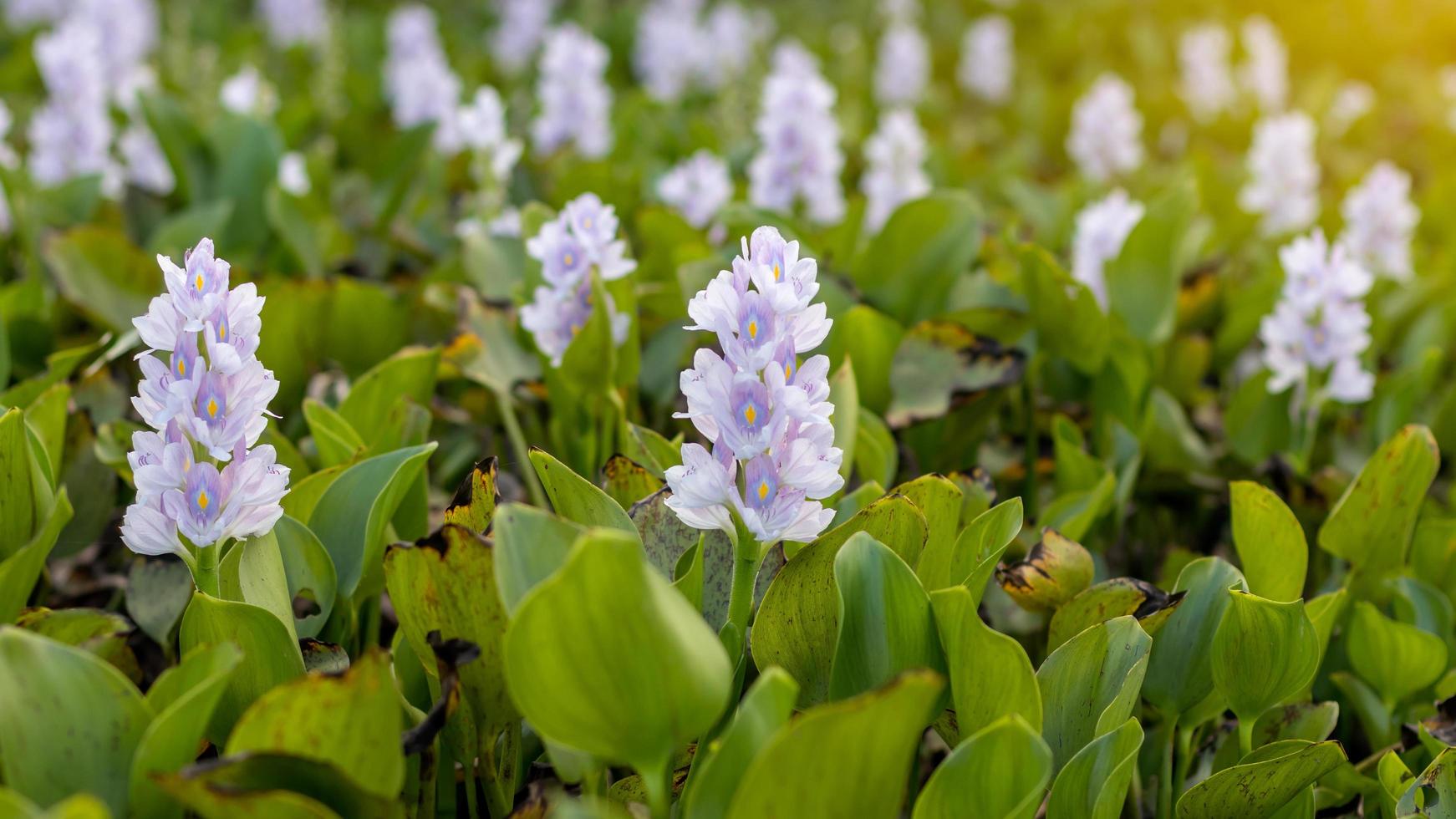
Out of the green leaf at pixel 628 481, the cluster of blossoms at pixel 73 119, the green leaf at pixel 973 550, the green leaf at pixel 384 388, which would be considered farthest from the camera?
the cluster of blossoms at pixel 73 119

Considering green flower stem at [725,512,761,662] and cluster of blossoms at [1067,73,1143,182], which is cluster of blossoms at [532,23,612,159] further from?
green flower stem at [725,512,761,662]

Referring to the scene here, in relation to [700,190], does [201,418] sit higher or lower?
higher

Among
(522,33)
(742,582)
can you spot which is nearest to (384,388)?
(742,582)

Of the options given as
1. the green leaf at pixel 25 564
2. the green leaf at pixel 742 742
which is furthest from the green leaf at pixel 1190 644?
the green leaf at pixel 25 564

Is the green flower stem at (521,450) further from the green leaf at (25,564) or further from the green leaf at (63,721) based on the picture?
the green leaf at (63,721)

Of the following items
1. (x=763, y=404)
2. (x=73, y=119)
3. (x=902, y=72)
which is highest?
(x=763, y=404)

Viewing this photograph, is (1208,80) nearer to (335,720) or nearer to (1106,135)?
(1106,135)

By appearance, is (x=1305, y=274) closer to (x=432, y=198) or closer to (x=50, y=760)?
(x=50, y=760)

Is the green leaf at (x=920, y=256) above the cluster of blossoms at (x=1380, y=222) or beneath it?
above
